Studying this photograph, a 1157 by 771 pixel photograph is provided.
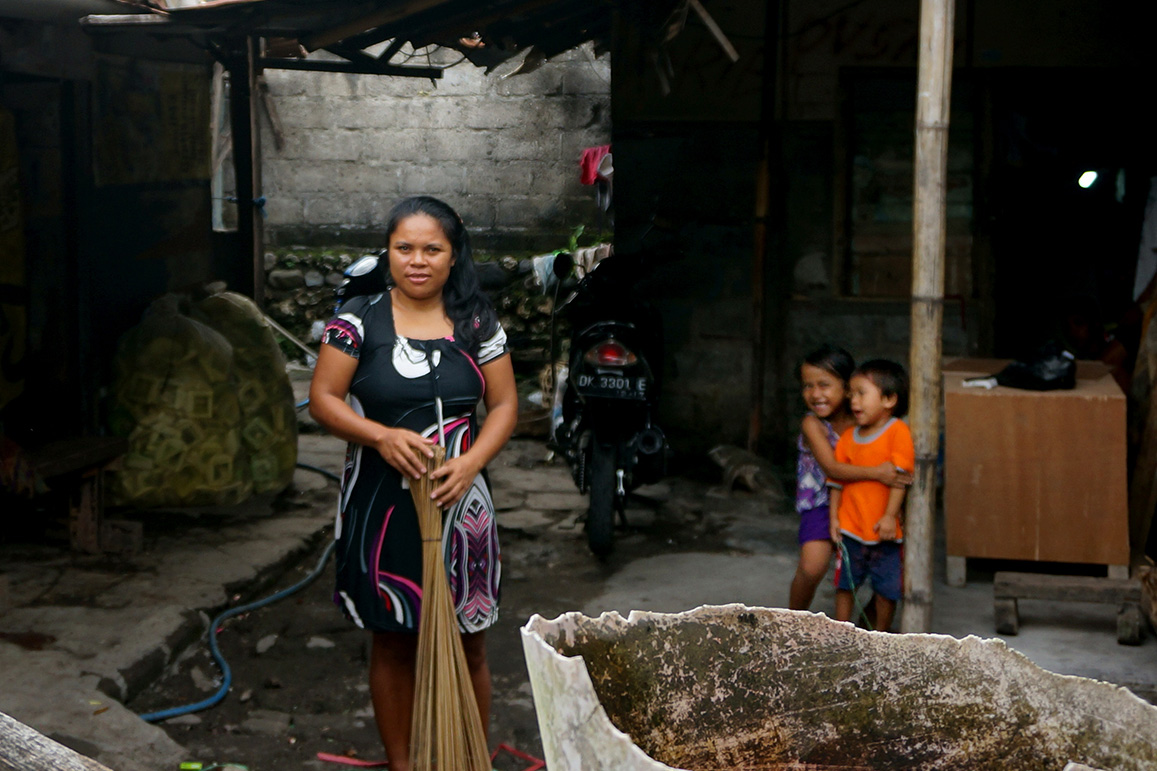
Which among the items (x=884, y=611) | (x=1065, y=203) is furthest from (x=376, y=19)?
(x=1065, y=203)

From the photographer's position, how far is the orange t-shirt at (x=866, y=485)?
384 centimetres

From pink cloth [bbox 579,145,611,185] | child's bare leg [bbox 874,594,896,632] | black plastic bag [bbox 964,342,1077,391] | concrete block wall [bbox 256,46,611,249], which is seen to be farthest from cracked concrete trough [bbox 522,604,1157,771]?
concrete block wall [bbox 256,46,611,249]

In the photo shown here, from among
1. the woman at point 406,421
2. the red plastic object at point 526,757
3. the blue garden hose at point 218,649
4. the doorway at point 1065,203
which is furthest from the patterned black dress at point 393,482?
the doorway at point 1065,203

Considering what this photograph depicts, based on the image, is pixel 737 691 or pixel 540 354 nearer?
pixel 737 691

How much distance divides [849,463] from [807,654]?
1.97 metres

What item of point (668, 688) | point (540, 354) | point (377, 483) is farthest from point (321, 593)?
point (540, 354)

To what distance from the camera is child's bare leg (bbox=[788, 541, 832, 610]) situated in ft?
13.4

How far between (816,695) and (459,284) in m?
1.64

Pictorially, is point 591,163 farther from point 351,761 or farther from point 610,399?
point 351,761

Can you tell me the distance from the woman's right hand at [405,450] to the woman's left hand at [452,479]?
48mm

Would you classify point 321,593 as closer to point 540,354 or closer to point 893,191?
A: point 893,191

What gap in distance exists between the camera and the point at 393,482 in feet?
10.4

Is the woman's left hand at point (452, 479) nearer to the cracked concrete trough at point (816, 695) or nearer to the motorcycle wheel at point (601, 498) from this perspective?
the cracked concrete trough at point (816, 695)

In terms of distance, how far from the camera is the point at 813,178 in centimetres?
676
